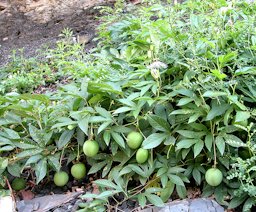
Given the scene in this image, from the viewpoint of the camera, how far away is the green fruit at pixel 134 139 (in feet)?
6.22

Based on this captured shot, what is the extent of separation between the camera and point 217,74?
1.72 m

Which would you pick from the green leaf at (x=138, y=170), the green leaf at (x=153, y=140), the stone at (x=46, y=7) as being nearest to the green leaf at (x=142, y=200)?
the green leaf at (x=138, y=170)

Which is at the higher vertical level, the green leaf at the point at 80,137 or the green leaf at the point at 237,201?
the green leaf at the point at 80,137

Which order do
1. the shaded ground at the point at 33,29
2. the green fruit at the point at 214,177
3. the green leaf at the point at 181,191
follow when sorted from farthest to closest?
the shaded ground at the point at 33,29
the green leaf at the point at 181,191
the green fruit at the point at 214,177

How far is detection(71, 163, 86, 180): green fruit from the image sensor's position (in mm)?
2033

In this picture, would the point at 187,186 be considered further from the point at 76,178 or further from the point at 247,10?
the point at 247,10

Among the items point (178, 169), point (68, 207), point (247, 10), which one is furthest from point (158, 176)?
point (247, 10)

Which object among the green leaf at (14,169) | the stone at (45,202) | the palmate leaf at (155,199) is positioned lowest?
the stone at (45,202)

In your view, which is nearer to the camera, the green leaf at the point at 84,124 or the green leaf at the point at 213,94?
the green leaf at the point at 213,94

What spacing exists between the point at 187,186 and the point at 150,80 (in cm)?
56

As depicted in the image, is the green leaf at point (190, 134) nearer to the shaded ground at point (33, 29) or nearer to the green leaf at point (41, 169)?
the green leaf at point (41, 169)

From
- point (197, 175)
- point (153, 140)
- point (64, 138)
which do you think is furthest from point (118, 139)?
point (197, 175)

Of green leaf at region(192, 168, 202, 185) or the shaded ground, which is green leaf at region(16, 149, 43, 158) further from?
the shaded ground

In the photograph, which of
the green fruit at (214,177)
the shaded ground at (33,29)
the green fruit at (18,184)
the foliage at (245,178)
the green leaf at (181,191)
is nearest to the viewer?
the foliage at (245,178)
